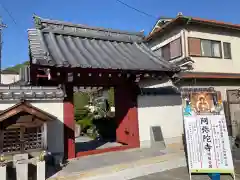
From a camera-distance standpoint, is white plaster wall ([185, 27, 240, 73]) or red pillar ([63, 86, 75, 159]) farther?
white plaster wall ([185, 27, 240, 73])

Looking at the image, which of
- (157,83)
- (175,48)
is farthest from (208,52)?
(157,83)

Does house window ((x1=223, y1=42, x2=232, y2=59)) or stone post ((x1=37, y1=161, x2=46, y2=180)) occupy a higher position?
house window ((x1=223, y1=42, x2=232, y2=59))

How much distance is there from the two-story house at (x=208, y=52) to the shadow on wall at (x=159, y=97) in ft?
3.01

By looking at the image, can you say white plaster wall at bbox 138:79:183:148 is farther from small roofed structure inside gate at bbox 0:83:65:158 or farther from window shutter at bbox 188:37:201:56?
small roofed structure inside gate at bbox 0:83:65:158

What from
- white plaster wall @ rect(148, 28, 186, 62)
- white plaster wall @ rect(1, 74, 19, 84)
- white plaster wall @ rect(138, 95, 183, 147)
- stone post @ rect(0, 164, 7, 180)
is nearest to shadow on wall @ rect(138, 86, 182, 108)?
white plaster wall @ rect(138, 95, 183, 147)

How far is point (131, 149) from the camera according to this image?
10.4 metres

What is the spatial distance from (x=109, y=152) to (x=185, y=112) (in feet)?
13.7

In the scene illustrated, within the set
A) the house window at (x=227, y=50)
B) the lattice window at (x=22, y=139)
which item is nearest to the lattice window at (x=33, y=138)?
the lattice window at (x=22, y=139)

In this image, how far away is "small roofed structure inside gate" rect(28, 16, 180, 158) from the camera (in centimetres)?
857

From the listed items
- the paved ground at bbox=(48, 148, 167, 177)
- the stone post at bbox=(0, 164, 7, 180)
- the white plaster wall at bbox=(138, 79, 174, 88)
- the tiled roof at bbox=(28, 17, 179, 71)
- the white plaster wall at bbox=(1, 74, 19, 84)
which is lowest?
the paved ground at bbox=(48, 148, 167, 177)

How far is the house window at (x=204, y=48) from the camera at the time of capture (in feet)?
44.8

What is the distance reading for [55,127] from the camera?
28.6 ft

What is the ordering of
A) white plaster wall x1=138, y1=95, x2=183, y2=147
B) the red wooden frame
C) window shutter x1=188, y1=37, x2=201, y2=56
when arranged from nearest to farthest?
1. the red wooden frame
2. white plaster wall x1=138, y1=95, x2=183, y2=147
3. window shutter x1=188, y1=37, x2=201, y2=56

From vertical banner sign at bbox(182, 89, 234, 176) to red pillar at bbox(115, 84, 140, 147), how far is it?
3.51 meters
